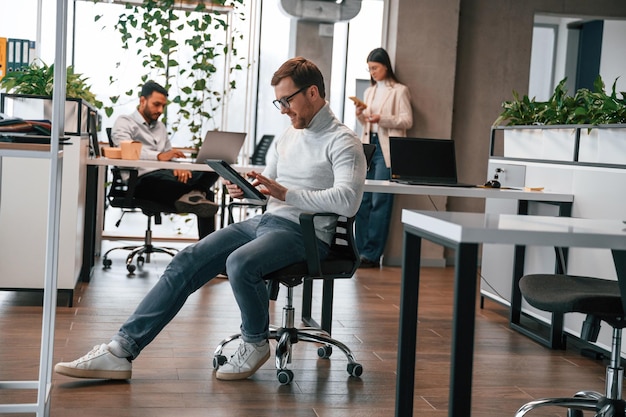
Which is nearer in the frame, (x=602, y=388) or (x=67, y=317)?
(x=602, y=388)

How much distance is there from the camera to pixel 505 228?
6.70 feet

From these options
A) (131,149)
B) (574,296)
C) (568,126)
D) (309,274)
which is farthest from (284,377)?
(131,149)

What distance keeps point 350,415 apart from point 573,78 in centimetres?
873

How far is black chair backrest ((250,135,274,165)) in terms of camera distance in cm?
792

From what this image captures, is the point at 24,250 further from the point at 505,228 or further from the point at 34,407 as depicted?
the point at 505,228

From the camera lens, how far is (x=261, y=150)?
796cm

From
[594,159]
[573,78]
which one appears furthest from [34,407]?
[573,78]

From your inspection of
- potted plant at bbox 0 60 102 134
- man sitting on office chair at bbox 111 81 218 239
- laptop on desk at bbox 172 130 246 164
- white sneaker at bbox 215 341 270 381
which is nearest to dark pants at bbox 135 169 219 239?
man sitting on office chair at bbox 111 81 218 239

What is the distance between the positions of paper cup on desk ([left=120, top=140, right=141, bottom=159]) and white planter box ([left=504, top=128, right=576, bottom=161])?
2.35 m

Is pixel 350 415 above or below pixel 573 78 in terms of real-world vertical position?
below

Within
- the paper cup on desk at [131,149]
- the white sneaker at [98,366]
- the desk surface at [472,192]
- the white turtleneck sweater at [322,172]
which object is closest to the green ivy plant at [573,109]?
the desk surface at [472,192]

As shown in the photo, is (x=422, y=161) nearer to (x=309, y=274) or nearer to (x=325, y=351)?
(x=325, y=351)

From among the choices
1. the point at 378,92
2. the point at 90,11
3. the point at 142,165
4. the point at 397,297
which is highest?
the point at 90,11

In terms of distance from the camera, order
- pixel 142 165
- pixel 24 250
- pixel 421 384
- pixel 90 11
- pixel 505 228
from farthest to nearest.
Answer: pixel 90 11, pixel 142 165, pixel 24 250, pixel 421 384, pixel 505 228
